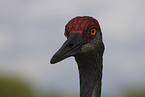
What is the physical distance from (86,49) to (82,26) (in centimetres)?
58

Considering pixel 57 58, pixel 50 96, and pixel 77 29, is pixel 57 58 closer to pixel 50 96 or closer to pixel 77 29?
pixel 77 29

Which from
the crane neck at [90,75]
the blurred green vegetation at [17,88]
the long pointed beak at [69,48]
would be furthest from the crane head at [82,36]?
the blurred green vegetation at [17,88]

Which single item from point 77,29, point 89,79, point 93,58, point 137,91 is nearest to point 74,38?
point 77,29

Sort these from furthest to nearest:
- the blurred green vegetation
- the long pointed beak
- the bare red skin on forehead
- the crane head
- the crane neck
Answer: the blurred green vegetation < the crane neck < the bare red skin on forehead < the crane head < the long pointed beak

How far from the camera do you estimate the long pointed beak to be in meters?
5.88

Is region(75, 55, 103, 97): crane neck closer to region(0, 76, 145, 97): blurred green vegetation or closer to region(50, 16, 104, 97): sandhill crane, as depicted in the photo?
region(50, 16, 104, 97): sandhill crane

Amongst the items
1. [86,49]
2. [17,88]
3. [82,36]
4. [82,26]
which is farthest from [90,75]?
[17,88]

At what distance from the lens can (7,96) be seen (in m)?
37.2

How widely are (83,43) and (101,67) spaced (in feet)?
3.35

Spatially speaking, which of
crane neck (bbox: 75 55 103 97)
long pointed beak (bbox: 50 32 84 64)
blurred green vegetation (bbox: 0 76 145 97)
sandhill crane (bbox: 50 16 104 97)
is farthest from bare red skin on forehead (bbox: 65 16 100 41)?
blurred green vegetation (bbox: 0 76 145 97)

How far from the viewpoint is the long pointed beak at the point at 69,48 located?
19.3ft

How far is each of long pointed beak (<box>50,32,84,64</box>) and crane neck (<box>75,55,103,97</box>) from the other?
483 mm

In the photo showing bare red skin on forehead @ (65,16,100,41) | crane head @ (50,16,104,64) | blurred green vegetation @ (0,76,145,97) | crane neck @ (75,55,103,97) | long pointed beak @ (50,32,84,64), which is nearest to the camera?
long pointed beak @ (50,32,84,64)

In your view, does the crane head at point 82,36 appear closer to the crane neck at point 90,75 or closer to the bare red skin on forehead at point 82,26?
the bare red skin on forehead at point 82,26
